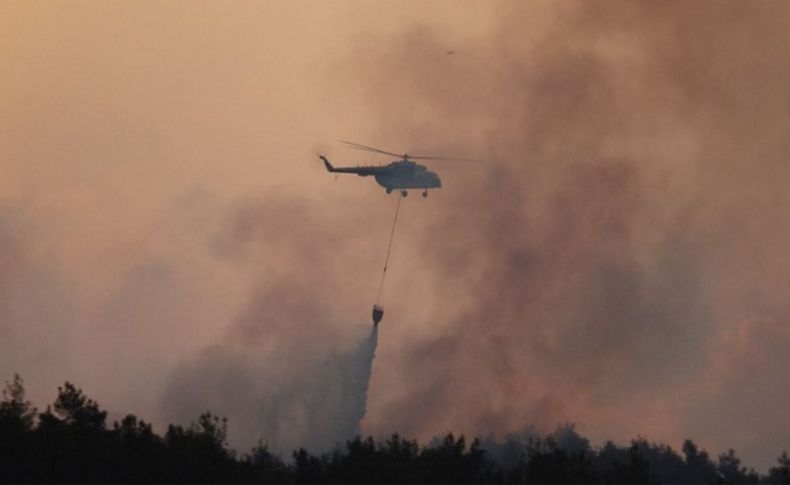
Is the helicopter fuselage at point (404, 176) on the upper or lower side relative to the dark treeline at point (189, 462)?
upper

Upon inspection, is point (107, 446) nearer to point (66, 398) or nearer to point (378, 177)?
point (66, 398)

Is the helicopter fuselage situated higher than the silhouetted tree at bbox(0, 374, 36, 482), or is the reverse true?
the helicopter fuselage

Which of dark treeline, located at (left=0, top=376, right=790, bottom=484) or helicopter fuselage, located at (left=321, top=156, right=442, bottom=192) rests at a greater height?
helicopter fuselage, located at (left=321, top=156, right=442, bottom=192)

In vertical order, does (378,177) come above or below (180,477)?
above

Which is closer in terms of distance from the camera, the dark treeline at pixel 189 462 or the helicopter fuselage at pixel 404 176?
the dark treeline at pixel 189 462

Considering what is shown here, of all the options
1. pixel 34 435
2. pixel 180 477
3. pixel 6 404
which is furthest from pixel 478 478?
pixel 6 404

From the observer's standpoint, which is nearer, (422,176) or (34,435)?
(34,435)

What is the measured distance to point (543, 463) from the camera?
511 ft

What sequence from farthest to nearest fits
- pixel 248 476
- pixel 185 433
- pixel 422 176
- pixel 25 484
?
1. pixel 422 176
2. pixel 185 433
3. pixel 248 476
4. pixel 25 484

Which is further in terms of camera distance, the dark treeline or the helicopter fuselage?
the helicopter fuselage

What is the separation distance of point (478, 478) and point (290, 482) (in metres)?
14.3

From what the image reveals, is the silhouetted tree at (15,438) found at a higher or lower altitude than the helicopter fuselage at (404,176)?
lower

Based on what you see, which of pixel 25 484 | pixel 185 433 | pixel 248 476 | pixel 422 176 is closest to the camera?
pixel 25 484

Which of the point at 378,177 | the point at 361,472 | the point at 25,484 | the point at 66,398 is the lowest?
the point at 25,484
